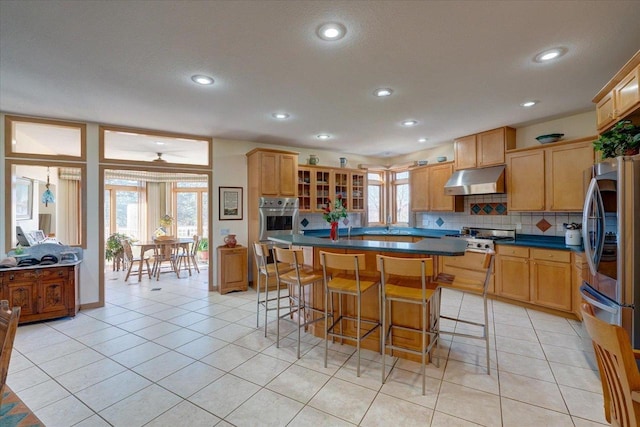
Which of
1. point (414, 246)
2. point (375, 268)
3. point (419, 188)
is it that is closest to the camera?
point (414, 246)

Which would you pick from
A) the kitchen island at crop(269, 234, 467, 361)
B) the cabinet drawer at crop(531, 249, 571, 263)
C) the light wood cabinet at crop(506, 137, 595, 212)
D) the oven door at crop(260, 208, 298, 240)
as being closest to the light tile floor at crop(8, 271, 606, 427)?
the kitchen island at crop(269, 234, 467, 361)

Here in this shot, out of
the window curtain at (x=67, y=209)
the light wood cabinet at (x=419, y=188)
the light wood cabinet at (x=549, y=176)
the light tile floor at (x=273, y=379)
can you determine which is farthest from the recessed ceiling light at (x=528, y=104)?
the window curtain at (x=67, y=209)

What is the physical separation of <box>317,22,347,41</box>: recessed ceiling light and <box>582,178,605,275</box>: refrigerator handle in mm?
2470

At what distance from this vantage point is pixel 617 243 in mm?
2100

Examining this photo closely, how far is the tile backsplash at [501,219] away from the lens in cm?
417

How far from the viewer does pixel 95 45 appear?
7.17 ft

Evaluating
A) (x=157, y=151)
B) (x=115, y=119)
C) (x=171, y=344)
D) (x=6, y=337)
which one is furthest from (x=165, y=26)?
(x=157, y=151)

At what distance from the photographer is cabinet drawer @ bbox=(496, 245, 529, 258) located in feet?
13.0

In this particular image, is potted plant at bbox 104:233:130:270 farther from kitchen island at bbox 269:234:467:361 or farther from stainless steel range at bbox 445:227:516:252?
stainless steel range at bbox 445:227:516:252

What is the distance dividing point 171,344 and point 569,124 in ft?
19.1

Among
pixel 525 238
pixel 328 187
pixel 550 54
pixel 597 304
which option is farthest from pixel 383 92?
pixel 525 238

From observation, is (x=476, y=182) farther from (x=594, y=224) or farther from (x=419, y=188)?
(x=594, y=224)

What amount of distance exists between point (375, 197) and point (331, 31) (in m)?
5.04

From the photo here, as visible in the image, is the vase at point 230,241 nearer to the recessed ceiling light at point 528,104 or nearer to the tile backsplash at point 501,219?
the tile backsplash at point 501,219
